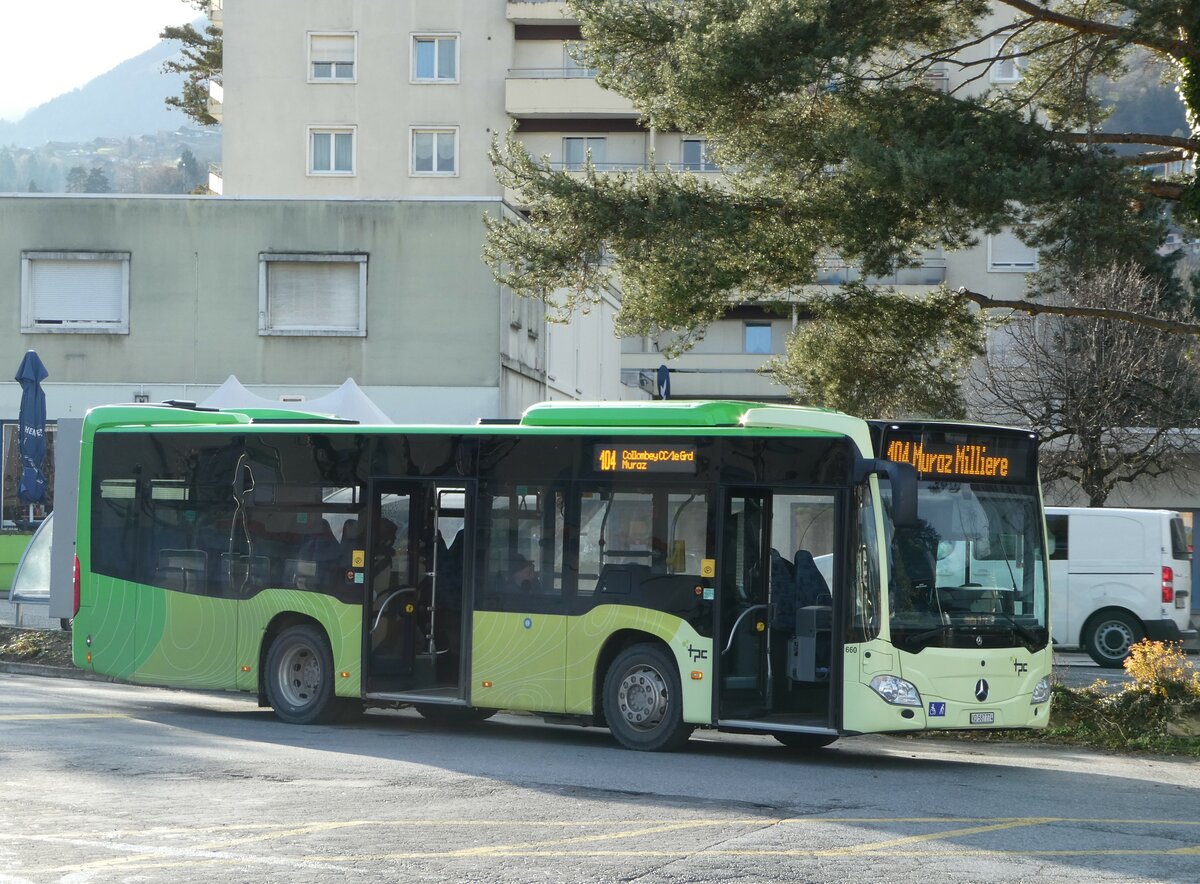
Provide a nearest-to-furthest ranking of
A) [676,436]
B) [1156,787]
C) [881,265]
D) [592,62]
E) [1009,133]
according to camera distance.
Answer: [1156,787]
[676,436]
[1009,133]
[881,265]
[592,62]

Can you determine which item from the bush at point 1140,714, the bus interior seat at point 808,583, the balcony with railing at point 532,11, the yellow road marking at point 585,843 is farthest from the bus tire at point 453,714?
the balcony with railing at point 532,11

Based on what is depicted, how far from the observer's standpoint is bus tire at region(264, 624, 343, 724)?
15547 mm

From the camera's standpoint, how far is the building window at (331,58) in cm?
5716

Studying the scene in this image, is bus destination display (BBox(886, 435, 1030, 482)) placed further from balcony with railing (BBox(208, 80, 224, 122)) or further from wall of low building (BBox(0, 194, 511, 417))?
balcony with railing (BBox(208, 80, 224, 122))

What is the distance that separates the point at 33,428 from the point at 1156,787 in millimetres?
18357

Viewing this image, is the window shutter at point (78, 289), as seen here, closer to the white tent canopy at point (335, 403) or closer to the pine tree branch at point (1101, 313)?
the white tent canopy at point (335, 403)

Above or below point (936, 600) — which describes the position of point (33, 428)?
above

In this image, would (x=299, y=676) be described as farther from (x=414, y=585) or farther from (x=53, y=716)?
(x=53, y=716)

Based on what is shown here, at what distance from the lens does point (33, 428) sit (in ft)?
83.0

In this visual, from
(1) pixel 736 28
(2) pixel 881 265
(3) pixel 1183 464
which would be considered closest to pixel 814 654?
(2) pixel 881 265

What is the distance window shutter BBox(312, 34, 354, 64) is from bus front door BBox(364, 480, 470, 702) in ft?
146

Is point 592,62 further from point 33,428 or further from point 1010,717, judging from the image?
point 33,428

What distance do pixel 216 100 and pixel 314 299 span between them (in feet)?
99.9

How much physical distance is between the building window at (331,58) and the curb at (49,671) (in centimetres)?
3936
